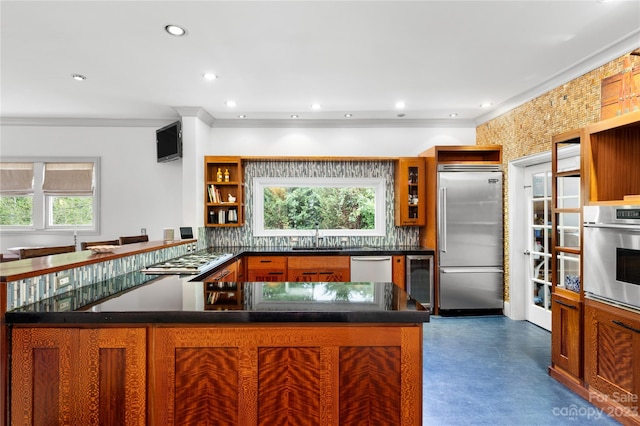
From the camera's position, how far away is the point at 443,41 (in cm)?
273

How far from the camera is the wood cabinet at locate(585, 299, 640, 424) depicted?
207 cm

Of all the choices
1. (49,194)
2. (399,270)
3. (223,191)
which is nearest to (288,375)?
(399,270)

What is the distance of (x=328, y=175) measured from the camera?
5.06 metres

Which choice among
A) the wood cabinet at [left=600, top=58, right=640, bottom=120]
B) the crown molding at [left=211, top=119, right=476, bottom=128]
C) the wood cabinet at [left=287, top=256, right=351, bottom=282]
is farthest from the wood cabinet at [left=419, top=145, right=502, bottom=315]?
the wood cabinet at [left=600, top=58, right=640, bottom=120]

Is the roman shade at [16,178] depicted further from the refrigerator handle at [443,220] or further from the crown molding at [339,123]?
the refrigerator handle at [443,220]

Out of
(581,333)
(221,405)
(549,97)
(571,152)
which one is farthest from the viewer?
(549,97)

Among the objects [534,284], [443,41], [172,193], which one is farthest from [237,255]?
[534,284]

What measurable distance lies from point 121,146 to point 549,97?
5555mm

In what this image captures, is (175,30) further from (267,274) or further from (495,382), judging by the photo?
(495,382)

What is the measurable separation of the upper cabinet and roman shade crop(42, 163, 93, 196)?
5.92 metres

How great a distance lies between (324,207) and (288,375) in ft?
12.5

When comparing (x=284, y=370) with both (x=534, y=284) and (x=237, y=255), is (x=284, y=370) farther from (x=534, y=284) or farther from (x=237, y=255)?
A: (x=534, y=284)

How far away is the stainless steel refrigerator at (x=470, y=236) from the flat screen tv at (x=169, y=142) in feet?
11.5

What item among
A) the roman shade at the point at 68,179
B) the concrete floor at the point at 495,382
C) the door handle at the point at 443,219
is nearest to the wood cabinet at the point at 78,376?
the concrete floor at the point at 495,382
